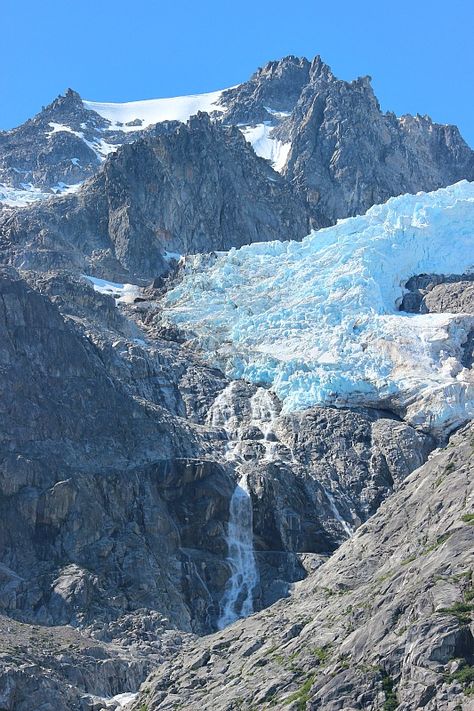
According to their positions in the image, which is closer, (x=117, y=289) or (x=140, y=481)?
(x=140, y=481)

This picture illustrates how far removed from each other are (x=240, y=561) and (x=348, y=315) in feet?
148

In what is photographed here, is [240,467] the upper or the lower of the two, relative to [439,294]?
lower

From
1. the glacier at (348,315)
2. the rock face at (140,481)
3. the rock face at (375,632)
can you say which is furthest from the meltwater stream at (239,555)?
the rock face at (375,632)

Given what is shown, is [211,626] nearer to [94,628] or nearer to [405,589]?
[94,628]

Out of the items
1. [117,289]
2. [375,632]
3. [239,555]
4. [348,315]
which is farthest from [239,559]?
[117,289]

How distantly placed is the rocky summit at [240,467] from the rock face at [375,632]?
15 centimetres

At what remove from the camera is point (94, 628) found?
9812 cm

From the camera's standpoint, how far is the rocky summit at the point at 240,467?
63.0m

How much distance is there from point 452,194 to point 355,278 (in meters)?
25.7

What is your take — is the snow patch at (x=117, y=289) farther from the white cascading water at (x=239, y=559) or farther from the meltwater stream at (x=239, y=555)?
the white cascading water at (x=239, y=559)

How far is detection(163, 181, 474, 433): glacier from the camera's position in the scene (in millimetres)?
139250

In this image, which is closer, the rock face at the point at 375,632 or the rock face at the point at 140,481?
the rock face at the point at 375,632

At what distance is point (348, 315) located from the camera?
152625mm

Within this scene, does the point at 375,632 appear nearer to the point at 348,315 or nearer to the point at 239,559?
the point at 239,559
